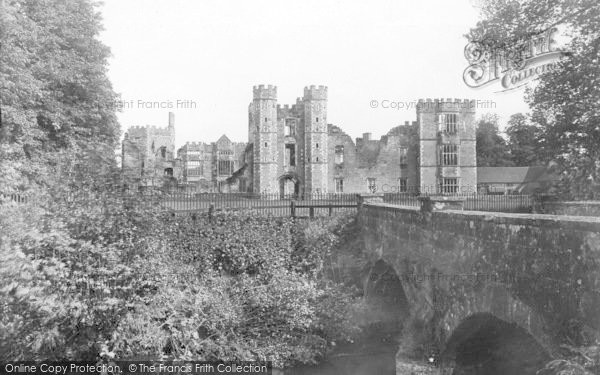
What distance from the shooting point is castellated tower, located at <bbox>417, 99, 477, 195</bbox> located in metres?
42.1

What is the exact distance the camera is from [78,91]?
67.7 ft

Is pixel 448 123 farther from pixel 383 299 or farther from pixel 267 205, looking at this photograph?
pixel 383 299

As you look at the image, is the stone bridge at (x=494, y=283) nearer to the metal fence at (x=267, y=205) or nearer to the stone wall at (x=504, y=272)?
the stone wall at (x=504, y=272)

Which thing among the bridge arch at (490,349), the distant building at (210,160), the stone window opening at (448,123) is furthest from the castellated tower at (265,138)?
the bridge arch at (490,349)

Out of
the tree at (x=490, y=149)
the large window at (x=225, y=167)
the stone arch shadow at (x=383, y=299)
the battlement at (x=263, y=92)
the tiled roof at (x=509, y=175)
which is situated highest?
the battlement at (x=263, y=92)

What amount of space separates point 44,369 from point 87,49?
53.2 feet

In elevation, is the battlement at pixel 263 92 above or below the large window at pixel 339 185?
above

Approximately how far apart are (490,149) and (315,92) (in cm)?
Answer: 3260

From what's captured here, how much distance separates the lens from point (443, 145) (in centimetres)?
4212

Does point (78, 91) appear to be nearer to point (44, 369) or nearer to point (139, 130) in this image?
point (44, 369)

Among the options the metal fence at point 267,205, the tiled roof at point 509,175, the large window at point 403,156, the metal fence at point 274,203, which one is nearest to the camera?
Answer: the metal fence at point 274,203

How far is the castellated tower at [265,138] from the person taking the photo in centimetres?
3962

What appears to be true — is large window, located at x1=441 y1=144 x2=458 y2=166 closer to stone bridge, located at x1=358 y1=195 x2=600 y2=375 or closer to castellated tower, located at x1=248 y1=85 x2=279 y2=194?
castellated tower, located at x1=248 y1=85 x2=279 y2=194

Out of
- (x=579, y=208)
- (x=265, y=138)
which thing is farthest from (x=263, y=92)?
(x=579, y=208)
